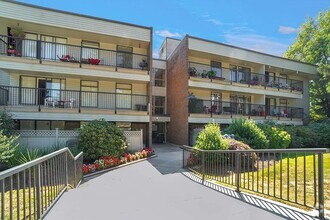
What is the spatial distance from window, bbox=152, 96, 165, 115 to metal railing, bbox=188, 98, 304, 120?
5.59 metres

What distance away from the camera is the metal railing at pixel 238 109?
20.5 m

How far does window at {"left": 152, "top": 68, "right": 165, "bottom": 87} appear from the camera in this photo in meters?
26.8

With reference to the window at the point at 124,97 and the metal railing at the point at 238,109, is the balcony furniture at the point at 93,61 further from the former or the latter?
the metal railing at the point at 238,109

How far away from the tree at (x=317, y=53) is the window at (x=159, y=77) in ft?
56.3

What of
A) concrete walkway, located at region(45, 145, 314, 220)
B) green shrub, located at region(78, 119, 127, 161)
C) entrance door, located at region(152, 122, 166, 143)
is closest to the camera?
concrete walkway, located at region(45, 145, 314, 220)

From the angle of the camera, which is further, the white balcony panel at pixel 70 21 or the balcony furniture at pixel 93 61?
the balcony furniture at pixel 93 61

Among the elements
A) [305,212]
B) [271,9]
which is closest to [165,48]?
[271,9]

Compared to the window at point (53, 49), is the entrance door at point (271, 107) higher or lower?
lower

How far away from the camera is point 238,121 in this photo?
1507 cm

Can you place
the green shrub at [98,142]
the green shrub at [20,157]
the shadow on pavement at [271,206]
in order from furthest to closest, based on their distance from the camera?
the green shrub at [98,142] → the green shrub at [20,157] → the shadow on pavement at [271,206]

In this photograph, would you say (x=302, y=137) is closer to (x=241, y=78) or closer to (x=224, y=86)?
(x=224, y=86)

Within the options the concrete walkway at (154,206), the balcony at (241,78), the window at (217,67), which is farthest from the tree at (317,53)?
the concrete walkway at (154,206)

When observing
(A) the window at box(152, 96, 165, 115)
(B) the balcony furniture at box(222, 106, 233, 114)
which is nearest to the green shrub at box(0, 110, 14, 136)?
(A) the window at box(152, 96, 165, 115)

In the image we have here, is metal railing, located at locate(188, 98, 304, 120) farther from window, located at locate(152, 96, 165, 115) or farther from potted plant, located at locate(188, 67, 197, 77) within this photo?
window, located at locate(152, 96, 165, 115)
